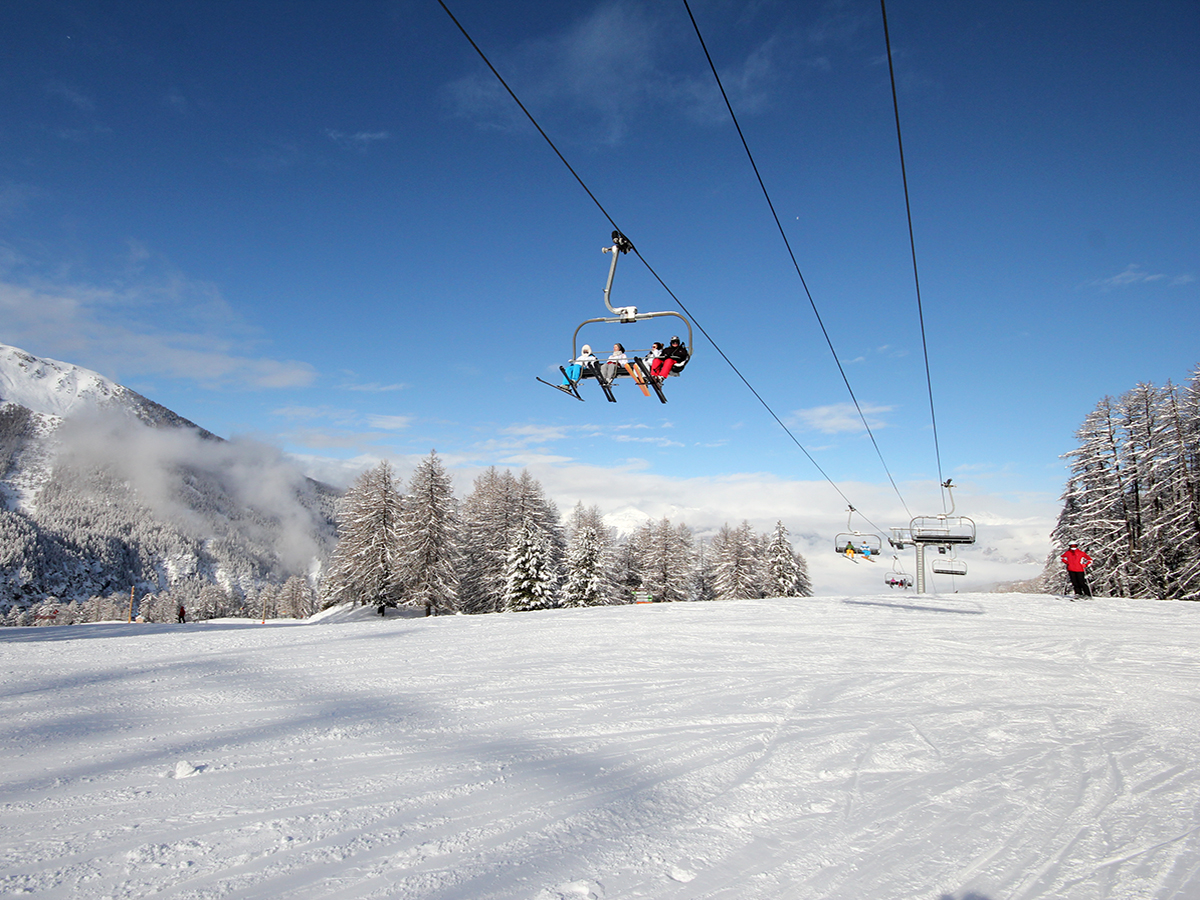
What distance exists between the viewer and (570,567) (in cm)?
4075

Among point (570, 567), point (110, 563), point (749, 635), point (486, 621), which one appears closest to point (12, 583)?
point (110, 563)

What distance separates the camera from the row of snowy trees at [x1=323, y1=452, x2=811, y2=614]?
35906 mm

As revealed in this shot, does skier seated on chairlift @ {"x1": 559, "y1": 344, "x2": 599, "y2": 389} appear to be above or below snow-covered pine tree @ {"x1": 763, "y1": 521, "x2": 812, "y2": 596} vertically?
above

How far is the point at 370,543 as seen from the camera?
37.1 metres

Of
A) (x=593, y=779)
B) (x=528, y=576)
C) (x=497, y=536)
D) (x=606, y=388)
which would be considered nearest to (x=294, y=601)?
(x=497, y=536)

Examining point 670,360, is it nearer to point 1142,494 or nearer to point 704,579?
point 1142,494

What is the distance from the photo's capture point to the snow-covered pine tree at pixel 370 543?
36125mm

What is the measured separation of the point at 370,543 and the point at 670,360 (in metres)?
31.2

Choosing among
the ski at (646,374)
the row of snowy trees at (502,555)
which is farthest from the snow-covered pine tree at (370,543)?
the ski at (646,374)

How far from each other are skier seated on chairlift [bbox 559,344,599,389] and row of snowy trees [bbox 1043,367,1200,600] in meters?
32.0

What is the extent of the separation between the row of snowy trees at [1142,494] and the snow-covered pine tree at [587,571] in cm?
2793

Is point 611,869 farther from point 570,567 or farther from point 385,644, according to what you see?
point 570,567

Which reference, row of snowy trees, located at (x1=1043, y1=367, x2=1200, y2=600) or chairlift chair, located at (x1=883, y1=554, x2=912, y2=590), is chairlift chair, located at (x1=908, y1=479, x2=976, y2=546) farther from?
chairlift chair, located at (x1=883, y1=554, x2=912, y2=590)

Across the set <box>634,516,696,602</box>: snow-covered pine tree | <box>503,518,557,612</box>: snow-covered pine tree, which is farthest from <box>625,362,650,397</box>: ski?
<box>634,516,696,602</box>: snow-covered pine tree
